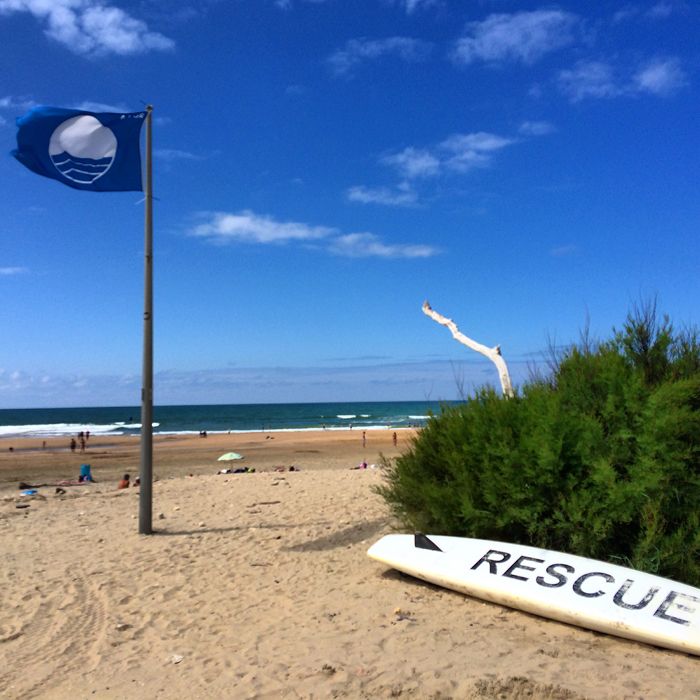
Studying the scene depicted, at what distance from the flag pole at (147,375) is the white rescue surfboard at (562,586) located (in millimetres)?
3559

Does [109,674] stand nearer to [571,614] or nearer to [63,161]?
[571,614]

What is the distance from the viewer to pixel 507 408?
6.19m

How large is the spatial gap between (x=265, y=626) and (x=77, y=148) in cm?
635

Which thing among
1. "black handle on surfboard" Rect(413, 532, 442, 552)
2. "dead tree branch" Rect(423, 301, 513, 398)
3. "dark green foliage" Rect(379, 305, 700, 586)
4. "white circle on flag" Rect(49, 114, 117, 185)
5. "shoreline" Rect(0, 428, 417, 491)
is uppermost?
"white circle on flag" Rect(49, 114, 117, 185)

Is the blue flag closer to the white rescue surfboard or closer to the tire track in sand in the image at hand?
the tire track in sand

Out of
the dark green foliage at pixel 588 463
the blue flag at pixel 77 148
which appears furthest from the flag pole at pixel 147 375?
the dark green foliage at pixel 588 463

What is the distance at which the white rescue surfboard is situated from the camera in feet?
14.0

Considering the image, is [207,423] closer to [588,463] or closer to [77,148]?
[77,148]

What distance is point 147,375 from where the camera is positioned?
320 inches

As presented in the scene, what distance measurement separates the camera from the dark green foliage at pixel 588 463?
513 centimetres

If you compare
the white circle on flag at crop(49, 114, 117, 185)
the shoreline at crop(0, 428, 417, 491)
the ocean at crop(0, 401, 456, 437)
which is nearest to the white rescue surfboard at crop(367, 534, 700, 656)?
the white circle on flag at crop(49, 114, 117, 185)

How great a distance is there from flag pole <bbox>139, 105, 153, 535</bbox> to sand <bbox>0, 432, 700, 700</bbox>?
1.36 feet

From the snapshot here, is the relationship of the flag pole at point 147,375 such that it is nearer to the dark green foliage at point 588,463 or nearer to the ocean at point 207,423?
the dark green foliage at point 588,463

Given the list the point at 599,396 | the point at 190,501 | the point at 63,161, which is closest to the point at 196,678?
the point at 599,396
